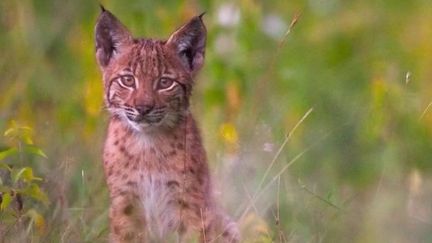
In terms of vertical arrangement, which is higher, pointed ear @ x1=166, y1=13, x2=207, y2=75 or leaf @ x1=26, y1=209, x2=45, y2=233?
pointed ear @ x1=166, y1=13, x2=207, y2=75

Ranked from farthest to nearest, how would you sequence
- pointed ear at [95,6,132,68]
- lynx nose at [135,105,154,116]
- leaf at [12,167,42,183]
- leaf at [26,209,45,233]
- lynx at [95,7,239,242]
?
1. pointed ear at [95,6,132,68]
2. lynx at [95,7,239,242]
3. lynx nose at [135,105,154,116]
4. leaf at [26,209,45,233]
5. leaf at [12,167,42,183]

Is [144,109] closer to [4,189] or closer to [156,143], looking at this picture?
[156,143]

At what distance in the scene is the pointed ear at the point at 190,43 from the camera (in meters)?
6.59

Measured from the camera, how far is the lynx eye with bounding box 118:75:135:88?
6500 mm

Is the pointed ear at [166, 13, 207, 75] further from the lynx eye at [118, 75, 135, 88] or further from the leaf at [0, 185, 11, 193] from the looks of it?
the leaf at [0, 185, 11, 193]

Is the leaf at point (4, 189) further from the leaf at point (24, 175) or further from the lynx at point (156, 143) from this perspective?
the lynx at point (156, 143)

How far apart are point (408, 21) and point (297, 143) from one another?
105cm

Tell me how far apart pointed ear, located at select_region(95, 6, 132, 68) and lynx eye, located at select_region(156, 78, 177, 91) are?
284 mm

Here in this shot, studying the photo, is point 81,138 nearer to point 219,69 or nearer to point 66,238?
point 219,69

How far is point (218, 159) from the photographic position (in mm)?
7211

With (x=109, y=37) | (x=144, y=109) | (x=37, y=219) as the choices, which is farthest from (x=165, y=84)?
(x=37, y=219)

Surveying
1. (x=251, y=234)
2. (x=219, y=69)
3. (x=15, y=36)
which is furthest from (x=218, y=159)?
(x=15, y=36)

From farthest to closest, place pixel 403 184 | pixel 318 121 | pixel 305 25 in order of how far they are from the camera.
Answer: pixel 318 121
pixel 305 25
pixel 403 184

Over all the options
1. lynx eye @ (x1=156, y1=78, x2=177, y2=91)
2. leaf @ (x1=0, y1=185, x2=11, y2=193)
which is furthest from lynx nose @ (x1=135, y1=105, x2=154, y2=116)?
leaf @ (x1=0, y1=185, x2=11, y2=193)
